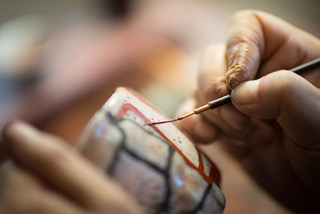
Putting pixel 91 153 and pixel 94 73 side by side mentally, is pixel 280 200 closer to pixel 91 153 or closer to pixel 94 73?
pixel 91 153

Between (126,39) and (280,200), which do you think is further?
(126,39)

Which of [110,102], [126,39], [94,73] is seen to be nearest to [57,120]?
[94,73]

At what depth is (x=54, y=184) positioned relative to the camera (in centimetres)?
40

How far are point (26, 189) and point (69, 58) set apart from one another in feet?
4.08

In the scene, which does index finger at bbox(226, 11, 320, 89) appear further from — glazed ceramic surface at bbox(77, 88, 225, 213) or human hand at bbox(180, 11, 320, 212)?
glazed ceramic surface at bbox(77, 88, 225, 213)

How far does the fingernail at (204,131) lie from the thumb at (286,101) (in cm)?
22

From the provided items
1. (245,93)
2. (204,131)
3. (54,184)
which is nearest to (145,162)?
(54,184)

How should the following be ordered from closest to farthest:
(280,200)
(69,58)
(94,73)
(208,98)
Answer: (208,98) → (280,200) → (94,73) → (69,58)

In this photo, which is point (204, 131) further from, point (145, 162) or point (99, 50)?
point (99, 50)

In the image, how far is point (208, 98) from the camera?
0.66 meters

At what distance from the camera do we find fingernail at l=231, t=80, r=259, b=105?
1.76ft

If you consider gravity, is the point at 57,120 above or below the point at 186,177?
below

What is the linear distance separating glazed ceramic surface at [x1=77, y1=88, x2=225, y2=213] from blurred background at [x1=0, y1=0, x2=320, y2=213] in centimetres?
46

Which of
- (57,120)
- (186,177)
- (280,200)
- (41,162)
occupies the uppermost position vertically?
(41,162)
